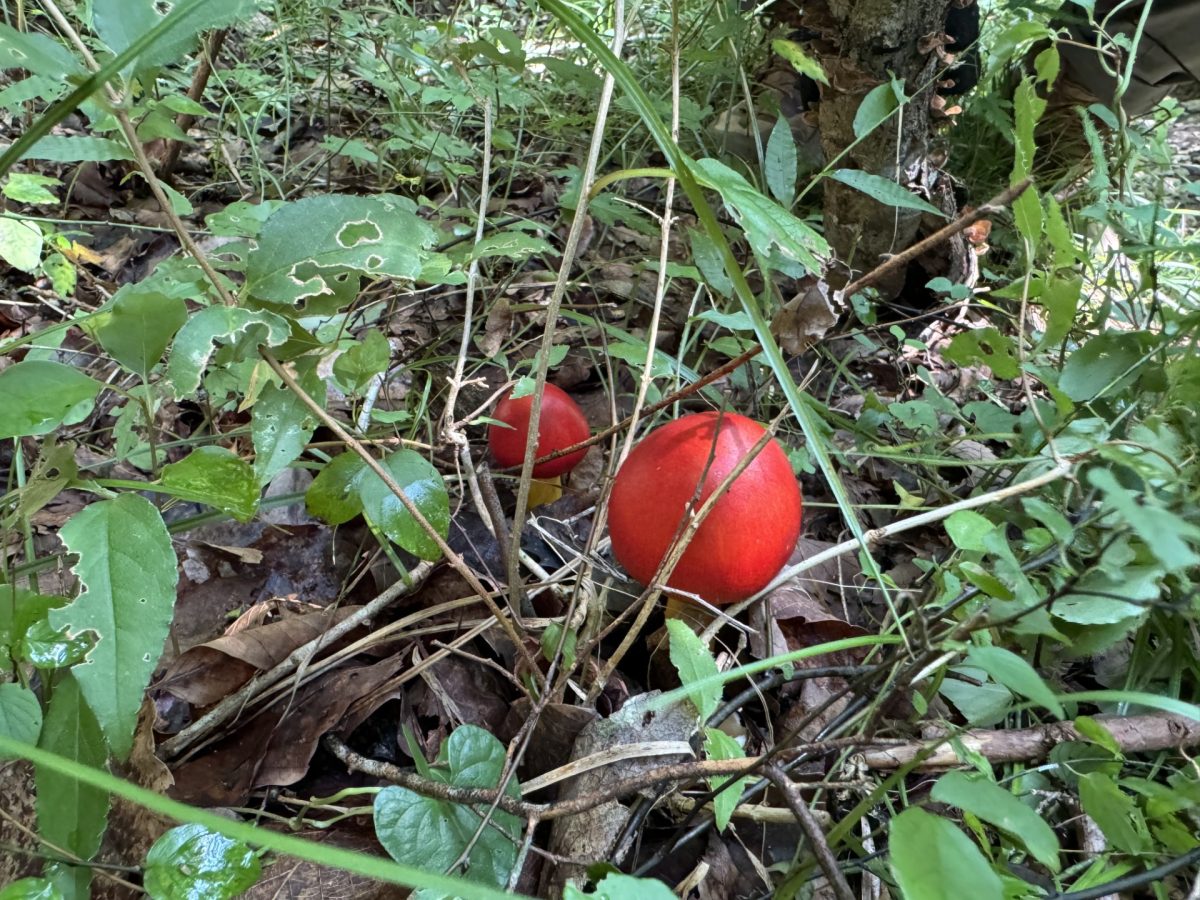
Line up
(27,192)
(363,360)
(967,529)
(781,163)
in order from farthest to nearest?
1. (27,192)
2. (781,163)
3. (363,360)
4. (967,529)

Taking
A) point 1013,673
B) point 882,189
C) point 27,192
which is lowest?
point 1013,673

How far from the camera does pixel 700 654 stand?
89 centimetres

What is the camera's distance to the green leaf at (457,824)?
83 cm

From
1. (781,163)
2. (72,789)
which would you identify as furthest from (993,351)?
(72,789)

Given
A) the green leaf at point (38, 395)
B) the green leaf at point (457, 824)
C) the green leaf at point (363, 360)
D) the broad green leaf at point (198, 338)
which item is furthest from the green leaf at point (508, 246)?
the green leaf at point (457, 824)

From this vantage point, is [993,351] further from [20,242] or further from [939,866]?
[20,242]

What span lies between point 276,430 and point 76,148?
0.43m

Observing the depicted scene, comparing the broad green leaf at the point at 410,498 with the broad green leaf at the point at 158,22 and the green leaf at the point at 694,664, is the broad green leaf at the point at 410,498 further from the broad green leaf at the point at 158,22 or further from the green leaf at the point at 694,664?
the broad green leaf at the point at 158,22

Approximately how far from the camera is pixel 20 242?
1534 millimetres

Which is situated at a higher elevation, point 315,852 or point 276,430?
point 276,430

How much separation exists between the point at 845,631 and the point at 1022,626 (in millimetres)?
666

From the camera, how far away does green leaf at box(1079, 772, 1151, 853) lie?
77cm

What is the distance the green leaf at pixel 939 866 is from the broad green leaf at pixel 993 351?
91cm

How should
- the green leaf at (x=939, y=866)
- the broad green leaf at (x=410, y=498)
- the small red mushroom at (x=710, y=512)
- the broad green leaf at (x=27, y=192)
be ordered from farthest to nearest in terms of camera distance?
1. the broad green leaf at (x=27, y=192)
2. the small red mushroom at (x=710, y=512)
3. the broad green leaf at (x=410, y=498)
4. the green leaf at (x=939, y=866)
